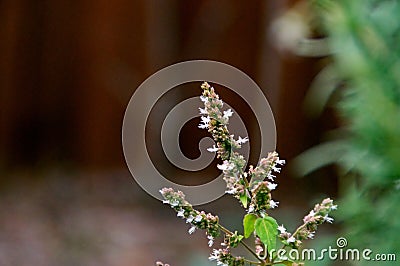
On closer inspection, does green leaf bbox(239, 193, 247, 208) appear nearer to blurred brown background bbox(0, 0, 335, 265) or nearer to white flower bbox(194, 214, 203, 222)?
white flower bbox(194, 214, 203, 222)

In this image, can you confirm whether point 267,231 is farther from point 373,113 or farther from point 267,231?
point 373,113

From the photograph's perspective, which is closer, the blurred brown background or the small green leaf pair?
the small green leaf pair

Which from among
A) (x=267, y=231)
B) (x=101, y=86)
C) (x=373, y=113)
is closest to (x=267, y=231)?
(x=267, y=231)

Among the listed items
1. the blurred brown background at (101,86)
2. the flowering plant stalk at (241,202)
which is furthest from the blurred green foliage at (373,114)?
the blurred brown background at (101,86)

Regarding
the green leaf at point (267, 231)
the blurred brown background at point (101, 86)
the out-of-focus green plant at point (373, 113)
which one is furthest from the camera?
the blurred brown background at point (101, 86)

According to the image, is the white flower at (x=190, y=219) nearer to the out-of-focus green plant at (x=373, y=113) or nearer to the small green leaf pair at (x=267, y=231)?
the small green leaf pair at (x=267, y=231)

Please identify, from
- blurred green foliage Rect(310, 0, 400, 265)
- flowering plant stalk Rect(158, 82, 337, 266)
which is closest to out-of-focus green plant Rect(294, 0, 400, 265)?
blurred green foliage Rect(310, 0, 400, 265)
